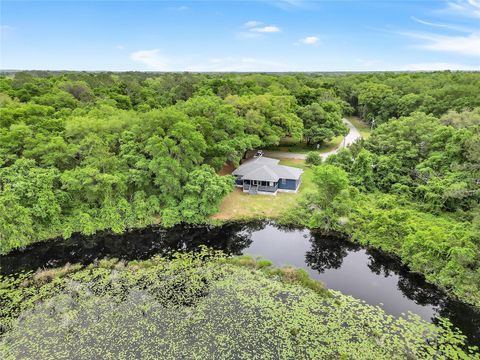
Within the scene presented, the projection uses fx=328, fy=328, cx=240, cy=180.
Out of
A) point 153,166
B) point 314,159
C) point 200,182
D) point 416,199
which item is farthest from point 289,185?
point 153,166

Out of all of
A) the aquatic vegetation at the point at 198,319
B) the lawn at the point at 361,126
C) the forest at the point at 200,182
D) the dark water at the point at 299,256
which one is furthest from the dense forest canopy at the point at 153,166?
the lawn at the point at 361,126

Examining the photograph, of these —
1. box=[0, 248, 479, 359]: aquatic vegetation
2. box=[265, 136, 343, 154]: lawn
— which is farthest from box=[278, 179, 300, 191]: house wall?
box=[265, 136, 343, 154]: lawn

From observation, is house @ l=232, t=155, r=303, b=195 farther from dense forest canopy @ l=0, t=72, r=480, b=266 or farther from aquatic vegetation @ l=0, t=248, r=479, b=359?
aquatic vegetation @ l=0, t=248, r=479, b=359

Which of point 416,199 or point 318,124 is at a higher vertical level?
point 318,124

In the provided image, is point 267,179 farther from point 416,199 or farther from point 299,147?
point 299,147

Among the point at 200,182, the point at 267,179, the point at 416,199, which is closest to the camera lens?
the point at 200,182

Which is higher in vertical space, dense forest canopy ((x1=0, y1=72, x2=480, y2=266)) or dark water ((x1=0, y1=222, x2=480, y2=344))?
dense forest canopy ((x1=0, y1=72, x2=480, y2=266))
